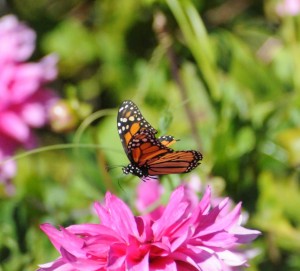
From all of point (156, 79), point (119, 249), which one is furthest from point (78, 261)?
point (156, 79)

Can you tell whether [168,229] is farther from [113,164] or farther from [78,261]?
[113,164]

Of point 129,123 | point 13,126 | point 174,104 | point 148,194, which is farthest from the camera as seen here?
point 174,104

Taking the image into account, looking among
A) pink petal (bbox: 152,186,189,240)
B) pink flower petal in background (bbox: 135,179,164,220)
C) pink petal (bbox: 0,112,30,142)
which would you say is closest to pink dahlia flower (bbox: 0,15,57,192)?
pink petal (bbox: 0,112,30,142)

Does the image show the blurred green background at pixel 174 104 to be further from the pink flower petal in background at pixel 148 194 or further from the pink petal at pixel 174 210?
the pink petal at pixel 174 210

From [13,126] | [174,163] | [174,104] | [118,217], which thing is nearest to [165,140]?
[174,163]

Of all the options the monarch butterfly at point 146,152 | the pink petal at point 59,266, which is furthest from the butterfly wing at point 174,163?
the pink petal at point 59,266

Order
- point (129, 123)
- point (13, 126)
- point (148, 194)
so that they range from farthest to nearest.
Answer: point (13, 126) → point (148, 194) → point (129, 123)

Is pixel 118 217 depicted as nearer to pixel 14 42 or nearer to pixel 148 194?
pixel 148 194
